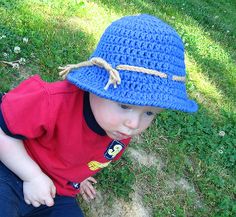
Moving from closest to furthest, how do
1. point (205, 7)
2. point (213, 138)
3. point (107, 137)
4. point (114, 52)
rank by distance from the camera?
point (114, 52), point (107, 137), point (213, 138), point (205, 7)

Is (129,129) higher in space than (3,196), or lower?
higher

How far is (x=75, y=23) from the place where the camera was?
15.2 feet

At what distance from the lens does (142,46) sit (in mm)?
2043

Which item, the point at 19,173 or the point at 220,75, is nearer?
the point at 19,173

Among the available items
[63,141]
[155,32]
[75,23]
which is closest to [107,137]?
[63,141]

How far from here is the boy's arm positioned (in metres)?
2.37

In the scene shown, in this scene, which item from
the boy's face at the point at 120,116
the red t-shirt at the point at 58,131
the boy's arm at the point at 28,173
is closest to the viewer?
the boy's face at the point at 120,116

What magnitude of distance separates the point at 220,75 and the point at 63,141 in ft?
11.7

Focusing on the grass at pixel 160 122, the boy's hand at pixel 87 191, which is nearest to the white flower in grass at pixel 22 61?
the grass at pixel 160 122

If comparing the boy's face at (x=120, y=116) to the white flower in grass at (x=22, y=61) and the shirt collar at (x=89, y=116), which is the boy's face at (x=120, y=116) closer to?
the shirt collar at (x=89, y=116)

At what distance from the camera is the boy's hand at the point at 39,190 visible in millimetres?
2416

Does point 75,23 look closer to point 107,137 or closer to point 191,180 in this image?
point 191,180

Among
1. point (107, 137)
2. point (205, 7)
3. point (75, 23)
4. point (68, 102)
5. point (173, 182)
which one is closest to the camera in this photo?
point (68, 102)

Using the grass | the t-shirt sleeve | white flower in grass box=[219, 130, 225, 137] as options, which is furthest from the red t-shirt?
white flower in grass box=[219, 130, 225, 137]
